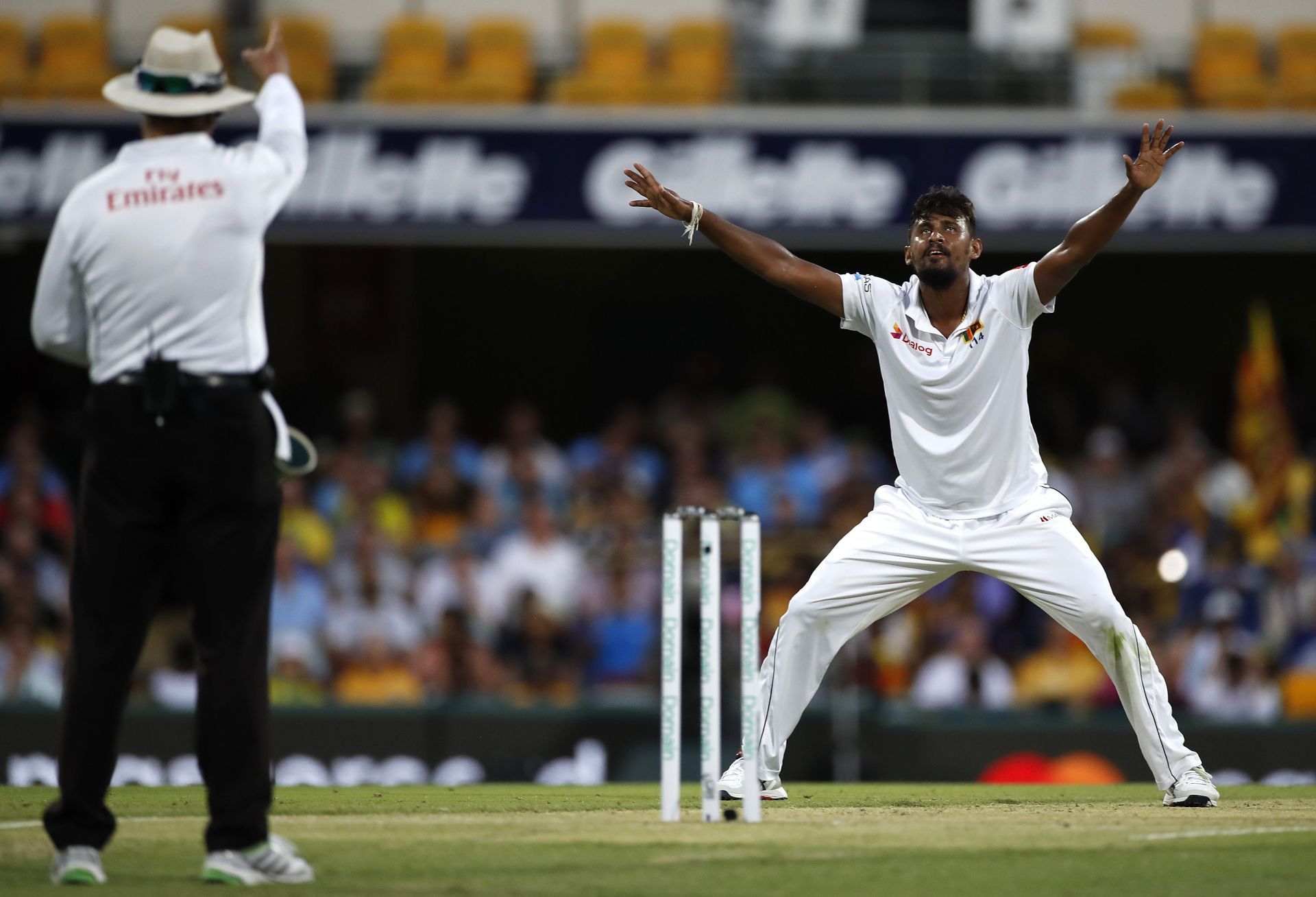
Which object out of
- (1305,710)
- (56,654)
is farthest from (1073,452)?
(56,654)

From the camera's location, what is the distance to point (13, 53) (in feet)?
51.0

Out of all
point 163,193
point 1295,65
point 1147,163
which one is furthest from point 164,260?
point 1295,65

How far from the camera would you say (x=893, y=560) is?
6.81 meters

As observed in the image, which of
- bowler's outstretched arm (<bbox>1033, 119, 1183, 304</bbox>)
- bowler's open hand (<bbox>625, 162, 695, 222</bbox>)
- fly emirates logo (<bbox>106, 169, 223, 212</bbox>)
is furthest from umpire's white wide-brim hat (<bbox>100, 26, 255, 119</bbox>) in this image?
bowler's outstretched arm (<bbox>1033, 119, 1183, 304</bbox>)

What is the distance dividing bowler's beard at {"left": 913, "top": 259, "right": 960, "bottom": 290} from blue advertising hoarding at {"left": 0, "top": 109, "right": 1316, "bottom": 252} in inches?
287

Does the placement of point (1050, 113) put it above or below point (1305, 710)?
above

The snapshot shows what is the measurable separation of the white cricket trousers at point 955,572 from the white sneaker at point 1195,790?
29mm

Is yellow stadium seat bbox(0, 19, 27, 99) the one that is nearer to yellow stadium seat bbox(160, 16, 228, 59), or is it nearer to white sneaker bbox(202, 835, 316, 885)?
yellow stadium seat bbox(160, 16, 228, 59)

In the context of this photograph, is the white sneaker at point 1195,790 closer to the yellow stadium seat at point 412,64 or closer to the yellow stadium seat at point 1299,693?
the yellow stadium seat at point 1299,693

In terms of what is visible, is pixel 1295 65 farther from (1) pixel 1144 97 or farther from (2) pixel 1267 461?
(2) pixel 1267 461

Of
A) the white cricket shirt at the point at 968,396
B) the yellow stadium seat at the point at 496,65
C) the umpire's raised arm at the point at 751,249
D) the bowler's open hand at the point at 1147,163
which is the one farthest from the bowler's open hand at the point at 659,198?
the yellow stadium seat at the point at 496,65

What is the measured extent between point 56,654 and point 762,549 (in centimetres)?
487

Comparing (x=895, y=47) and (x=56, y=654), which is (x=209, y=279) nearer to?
(x=56, y=654)

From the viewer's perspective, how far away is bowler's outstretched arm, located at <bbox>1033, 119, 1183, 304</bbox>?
6496 millimetres
